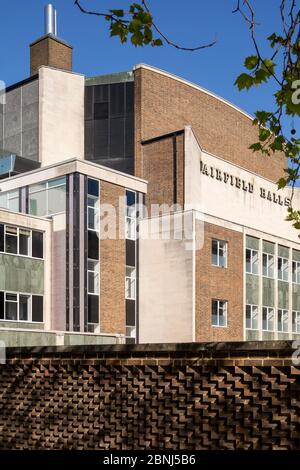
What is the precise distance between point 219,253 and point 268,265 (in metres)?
6.13

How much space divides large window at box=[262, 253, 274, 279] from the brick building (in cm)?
10

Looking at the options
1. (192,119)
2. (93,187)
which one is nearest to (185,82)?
(192,119)

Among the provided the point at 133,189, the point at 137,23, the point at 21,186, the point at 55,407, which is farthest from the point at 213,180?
the point at 137,23

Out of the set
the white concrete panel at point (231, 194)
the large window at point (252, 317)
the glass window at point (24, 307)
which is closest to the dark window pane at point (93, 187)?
the white concrete panel at point (231, 194)

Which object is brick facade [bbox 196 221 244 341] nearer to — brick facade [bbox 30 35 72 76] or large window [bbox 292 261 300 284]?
large window [bbox 292 261 300 284]

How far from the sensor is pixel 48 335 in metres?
29.6

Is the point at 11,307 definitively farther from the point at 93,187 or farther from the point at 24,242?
the point at 93,187

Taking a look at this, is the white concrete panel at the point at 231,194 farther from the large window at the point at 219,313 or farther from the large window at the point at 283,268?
the large window at the point at 219,313

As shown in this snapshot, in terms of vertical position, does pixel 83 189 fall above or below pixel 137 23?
above

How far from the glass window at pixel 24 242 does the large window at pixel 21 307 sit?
7.57ft

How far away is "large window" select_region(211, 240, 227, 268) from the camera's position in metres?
39.6

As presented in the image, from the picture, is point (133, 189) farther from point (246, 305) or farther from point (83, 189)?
point (246, 305)

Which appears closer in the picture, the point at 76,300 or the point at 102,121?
the point at 76,300

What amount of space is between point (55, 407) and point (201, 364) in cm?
391
